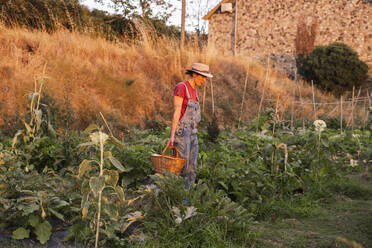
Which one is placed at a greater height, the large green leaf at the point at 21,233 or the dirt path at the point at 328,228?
the large green leaf at the point at 21,233

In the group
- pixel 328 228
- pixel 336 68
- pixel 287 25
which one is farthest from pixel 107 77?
pixel 287 25

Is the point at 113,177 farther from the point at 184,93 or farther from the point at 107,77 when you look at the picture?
the point at 107,77

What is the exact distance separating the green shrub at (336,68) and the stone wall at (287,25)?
114 inches

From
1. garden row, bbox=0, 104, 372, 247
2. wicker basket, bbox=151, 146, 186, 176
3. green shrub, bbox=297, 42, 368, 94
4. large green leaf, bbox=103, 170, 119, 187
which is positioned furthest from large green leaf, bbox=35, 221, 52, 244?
green shrub, bbox=297, 42, 368, 94

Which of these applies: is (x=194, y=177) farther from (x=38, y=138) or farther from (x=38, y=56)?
(x=38, y=56)

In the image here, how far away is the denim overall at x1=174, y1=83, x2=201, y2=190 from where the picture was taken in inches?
145

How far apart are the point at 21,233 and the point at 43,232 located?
160 mm

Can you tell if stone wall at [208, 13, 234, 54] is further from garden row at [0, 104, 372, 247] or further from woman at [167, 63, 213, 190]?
woman at [167, 63, 213, 190]

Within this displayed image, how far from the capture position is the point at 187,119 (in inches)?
147

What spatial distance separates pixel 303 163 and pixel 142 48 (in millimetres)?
6986

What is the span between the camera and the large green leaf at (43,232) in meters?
2.53

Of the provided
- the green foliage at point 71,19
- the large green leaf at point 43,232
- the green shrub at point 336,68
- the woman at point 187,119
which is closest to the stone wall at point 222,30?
the green foliage at point 71,19

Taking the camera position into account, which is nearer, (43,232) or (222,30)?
(43,232)

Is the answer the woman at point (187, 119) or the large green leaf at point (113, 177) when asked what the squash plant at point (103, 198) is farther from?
the woman at point (187, 119)
